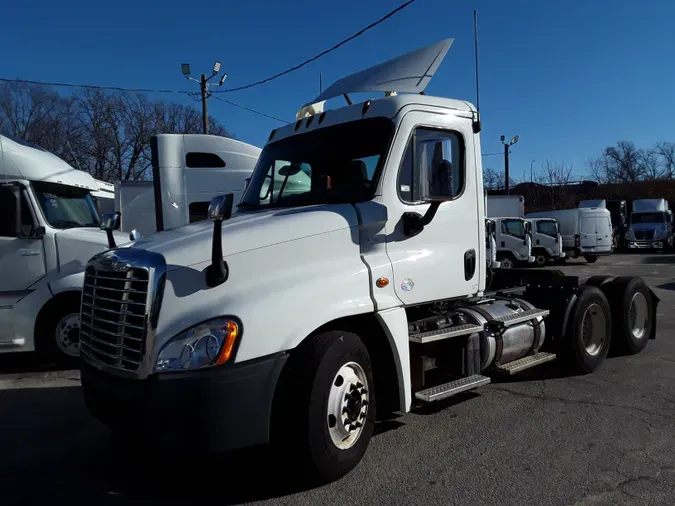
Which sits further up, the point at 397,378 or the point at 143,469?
the point at 397,378

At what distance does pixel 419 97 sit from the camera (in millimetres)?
4691

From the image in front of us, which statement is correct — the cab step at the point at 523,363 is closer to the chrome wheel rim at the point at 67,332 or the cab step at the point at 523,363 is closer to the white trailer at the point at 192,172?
the chrome wheel rim at the point at 67,332

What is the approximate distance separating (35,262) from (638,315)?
8.09 m

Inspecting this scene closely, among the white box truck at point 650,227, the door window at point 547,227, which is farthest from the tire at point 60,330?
the white box truck at point 650,227

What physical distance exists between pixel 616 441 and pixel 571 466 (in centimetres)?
72

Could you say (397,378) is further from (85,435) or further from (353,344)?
(85,435)

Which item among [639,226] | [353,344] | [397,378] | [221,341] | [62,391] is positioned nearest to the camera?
[221,341]

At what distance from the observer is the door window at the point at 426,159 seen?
4422 millimetres

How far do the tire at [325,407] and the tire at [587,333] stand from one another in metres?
3.27

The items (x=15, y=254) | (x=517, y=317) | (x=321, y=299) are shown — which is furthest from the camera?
(x=15, y=254)

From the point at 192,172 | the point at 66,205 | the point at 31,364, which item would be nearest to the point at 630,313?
the point at 192,172

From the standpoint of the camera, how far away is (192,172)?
35.2 feet

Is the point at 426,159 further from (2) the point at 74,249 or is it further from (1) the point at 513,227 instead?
(1) the point at 513,227

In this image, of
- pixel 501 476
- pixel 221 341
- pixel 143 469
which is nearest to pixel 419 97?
pixel 221 341
